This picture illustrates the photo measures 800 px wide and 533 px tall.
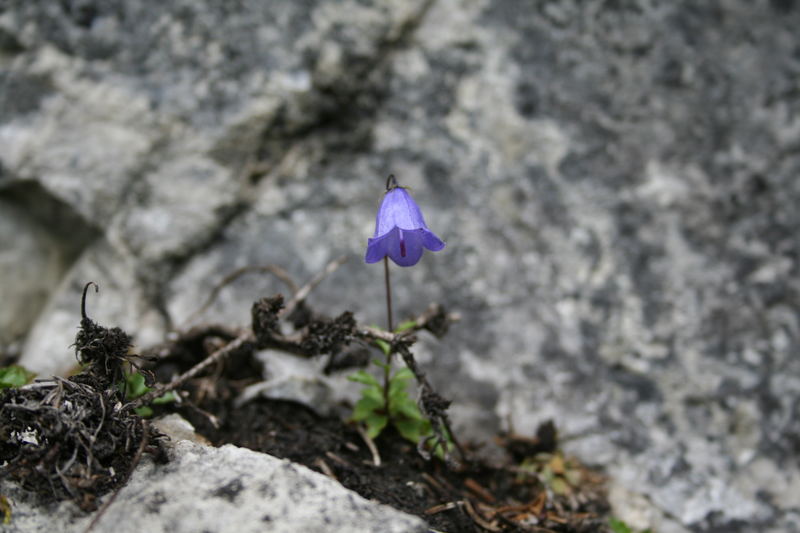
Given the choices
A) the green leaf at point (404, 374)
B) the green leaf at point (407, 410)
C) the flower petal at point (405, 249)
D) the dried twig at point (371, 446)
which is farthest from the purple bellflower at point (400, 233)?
the dried twig at point (371, 446)

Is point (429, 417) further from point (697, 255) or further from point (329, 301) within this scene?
point (697, 255)

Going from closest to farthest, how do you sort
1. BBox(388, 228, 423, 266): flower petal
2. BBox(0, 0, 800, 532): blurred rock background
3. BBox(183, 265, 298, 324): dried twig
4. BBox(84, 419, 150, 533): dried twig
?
1. BBox(84, 419, 150, 533): dried twig
2. BBox(388, 228, 423, 266): flower petal
3. BBox(183, 265, 298, 324): dried twig
4. BBox(0, 0, 800, 532): blurred rock background

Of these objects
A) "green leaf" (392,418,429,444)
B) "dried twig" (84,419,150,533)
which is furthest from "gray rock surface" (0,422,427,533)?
"green leaf" (392,418,429,444)

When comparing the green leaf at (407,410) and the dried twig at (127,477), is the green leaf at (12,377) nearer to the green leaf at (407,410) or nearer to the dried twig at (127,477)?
the dried twig at (127,477)

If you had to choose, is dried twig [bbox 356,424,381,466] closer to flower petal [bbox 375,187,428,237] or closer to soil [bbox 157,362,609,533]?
soil [bbox 157,362,609,533]

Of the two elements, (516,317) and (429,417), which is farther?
(516,317)

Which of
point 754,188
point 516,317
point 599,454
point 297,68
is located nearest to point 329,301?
point 516,317
